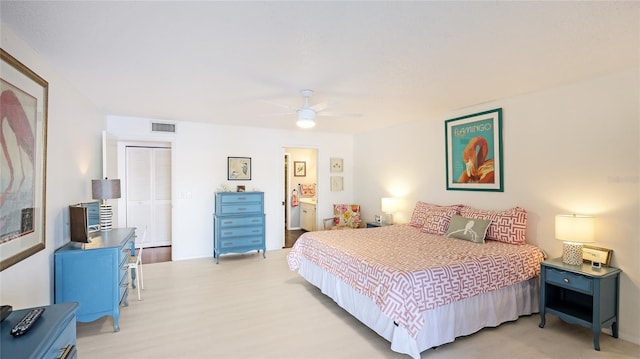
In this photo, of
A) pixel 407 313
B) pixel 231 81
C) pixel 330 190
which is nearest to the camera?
pixel 407 313

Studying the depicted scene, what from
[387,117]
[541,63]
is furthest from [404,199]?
[541,63]

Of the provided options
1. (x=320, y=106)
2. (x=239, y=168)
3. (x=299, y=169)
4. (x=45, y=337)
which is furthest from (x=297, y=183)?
(x=45, y=337)

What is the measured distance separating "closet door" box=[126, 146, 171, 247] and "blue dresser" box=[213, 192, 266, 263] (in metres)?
1.60

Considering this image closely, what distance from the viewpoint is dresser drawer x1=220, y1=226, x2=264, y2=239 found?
5.18 m

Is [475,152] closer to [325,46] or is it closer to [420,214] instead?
[420,214]

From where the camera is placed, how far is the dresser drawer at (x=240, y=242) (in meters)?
5.17

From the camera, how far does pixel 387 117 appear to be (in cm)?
482

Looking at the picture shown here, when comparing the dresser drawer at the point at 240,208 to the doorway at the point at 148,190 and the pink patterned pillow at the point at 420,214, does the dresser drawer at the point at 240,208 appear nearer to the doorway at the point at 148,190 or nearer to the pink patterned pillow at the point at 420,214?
the doorway at the point at 148,190

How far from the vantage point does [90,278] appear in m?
2.75

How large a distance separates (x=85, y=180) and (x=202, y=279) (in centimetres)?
189

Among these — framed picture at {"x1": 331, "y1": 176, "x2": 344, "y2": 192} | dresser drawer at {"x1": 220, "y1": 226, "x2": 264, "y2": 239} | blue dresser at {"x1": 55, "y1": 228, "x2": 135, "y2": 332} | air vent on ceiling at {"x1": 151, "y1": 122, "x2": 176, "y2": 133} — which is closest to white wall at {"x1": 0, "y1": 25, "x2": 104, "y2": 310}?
blue dresser at {"x1": 55, "y1": 228, "x2": 135, "y2": 332}

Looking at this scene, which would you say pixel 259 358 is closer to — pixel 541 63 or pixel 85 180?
pixel 85 180

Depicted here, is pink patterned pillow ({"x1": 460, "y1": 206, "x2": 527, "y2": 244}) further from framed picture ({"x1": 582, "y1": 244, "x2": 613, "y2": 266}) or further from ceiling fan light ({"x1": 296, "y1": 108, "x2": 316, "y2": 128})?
ceiling fan light ({"x1": 296, "y1": 108, "x2": 316, "y2": 128})

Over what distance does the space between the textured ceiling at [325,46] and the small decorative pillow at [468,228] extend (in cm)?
148
